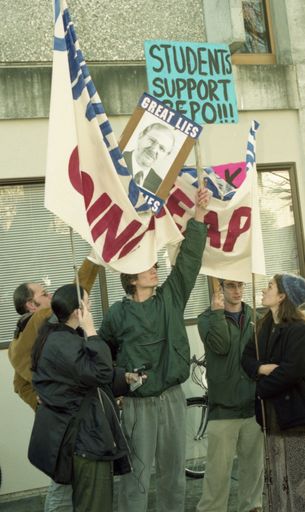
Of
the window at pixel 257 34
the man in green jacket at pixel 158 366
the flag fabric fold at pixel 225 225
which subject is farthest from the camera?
the window at pixel 257 34

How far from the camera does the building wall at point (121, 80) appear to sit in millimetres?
8602

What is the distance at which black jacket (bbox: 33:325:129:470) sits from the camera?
17.4ft

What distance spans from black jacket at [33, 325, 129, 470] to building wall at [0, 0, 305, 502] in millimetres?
3236

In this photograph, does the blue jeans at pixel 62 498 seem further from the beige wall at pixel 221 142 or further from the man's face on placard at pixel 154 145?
the beige wall at pixel 221 142

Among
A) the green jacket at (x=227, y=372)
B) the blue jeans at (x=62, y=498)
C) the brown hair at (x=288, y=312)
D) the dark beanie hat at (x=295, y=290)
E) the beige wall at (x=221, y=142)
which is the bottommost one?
the blue jeans at (x=62, y=498)

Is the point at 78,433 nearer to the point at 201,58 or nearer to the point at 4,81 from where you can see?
the point at 201,58

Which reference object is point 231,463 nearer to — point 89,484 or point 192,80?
point 89,484

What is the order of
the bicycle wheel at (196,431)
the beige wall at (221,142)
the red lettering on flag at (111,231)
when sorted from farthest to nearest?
1. the bicycle wheel at (196,431)
2. the beige wall at (221,142)
3. the red lettering on flag at (111,231)

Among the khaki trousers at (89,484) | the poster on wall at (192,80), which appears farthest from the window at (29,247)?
the khaki trousers at (89,484)

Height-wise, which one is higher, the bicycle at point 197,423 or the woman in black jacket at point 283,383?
the woman in black jacket at point 283,383

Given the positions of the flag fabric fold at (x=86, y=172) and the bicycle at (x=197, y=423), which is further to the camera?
the bicycle at (x=197, y=423)

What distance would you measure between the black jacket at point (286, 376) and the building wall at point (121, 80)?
3.30 metres

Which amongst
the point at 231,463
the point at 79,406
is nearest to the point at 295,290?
the point at 231,463

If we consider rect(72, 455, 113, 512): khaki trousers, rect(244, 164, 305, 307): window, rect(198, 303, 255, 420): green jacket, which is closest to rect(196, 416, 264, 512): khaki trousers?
rect(198, 303, 255, 420): green jacket
